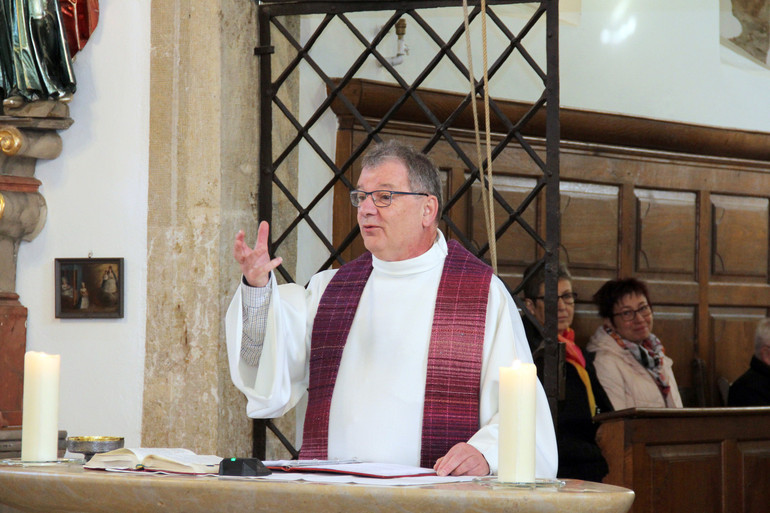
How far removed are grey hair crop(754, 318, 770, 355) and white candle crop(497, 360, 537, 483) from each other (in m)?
4.66

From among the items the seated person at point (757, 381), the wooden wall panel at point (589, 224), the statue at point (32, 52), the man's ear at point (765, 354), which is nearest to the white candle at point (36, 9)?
the statue at point (32, 52)

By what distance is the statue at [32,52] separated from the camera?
13.5ft

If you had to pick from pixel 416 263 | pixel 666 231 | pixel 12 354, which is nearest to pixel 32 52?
pixel 12 354

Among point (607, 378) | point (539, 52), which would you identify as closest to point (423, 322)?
point (607, 378)

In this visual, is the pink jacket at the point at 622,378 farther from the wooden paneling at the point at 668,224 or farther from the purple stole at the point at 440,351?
the purple stole at the point at 440,351

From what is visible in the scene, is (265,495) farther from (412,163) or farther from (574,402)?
(574,402)

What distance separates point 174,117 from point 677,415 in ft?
8.26

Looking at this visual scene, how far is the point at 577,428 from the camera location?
4.98 m

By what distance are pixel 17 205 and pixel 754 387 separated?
4.28 meters

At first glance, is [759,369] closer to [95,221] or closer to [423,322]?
[423,322]

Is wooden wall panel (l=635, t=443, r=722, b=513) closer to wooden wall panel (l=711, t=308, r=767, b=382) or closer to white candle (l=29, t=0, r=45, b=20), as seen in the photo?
wooden wall panel (l=711, t=308, r=767, b=382)

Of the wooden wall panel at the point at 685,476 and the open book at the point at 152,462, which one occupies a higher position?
the open book at the point at 152,462

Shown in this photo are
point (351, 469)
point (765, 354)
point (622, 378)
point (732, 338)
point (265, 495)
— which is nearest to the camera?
point (265, 495)

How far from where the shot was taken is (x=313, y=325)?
136 inches
